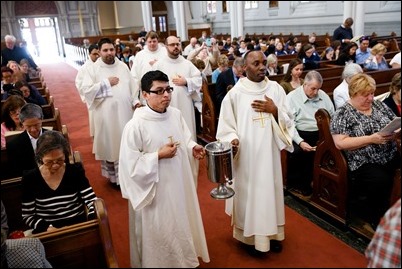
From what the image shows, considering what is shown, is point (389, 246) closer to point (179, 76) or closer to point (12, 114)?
point (12, 114)

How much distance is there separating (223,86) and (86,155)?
7.97 feet

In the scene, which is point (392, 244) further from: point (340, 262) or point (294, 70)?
point (294, 70)

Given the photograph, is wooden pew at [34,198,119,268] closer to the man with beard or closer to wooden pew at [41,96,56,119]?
the man with beard

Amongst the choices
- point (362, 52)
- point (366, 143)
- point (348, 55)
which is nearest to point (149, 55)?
point (366, 143)

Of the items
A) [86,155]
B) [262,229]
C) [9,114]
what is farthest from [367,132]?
[86,155]

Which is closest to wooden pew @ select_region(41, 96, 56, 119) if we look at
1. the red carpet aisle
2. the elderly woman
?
the red carpet aisle

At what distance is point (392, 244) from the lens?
4.01 ft

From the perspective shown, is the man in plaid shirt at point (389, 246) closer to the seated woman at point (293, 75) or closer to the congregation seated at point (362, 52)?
the seated woman at point (293, 75)

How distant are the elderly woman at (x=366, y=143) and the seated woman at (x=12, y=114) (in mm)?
3237

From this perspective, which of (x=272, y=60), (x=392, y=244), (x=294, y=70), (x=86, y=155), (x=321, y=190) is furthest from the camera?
(x=272, y=60)

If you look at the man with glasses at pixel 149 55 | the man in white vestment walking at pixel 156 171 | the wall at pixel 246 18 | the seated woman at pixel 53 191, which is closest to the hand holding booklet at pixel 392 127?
the man in white vestment walking at pixel 156 171

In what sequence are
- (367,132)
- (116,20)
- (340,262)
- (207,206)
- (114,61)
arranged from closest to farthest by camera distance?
(340,262) < (367,132) < (207,206) < (114,61) < (116,20)

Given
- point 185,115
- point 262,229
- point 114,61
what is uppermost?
point 114,61

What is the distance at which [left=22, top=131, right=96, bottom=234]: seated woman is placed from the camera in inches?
109
